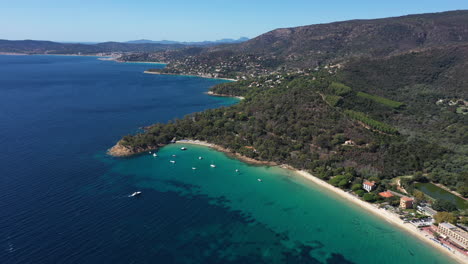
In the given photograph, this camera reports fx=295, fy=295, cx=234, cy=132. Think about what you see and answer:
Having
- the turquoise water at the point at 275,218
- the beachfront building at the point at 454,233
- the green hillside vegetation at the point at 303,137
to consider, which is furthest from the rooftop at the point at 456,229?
the green hillside vegetation at the point at 303,137

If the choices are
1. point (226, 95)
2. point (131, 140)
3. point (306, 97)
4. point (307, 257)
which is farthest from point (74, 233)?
point (226, 95)

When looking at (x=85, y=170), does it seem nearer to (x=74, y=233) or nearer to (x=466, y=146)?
(x=74, y=233)

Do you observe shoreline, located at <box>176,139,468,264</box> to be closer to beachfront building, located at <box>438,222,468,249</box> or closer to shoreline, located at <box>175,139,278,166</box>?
shoreline, located at <box>175,139,278,166</box>

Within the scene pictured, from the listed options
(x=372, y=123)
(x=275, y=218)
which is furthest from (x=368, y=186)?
(x=372, y=123)

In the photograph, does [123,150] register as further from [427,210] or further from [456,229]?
[456,229]

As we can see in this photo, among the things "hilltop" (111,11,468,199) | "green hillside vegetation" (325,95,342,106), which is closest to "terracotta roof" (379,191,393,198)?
"hilltop" (111,11,468,199)

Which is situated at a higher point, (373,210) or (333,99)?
(333,99)
